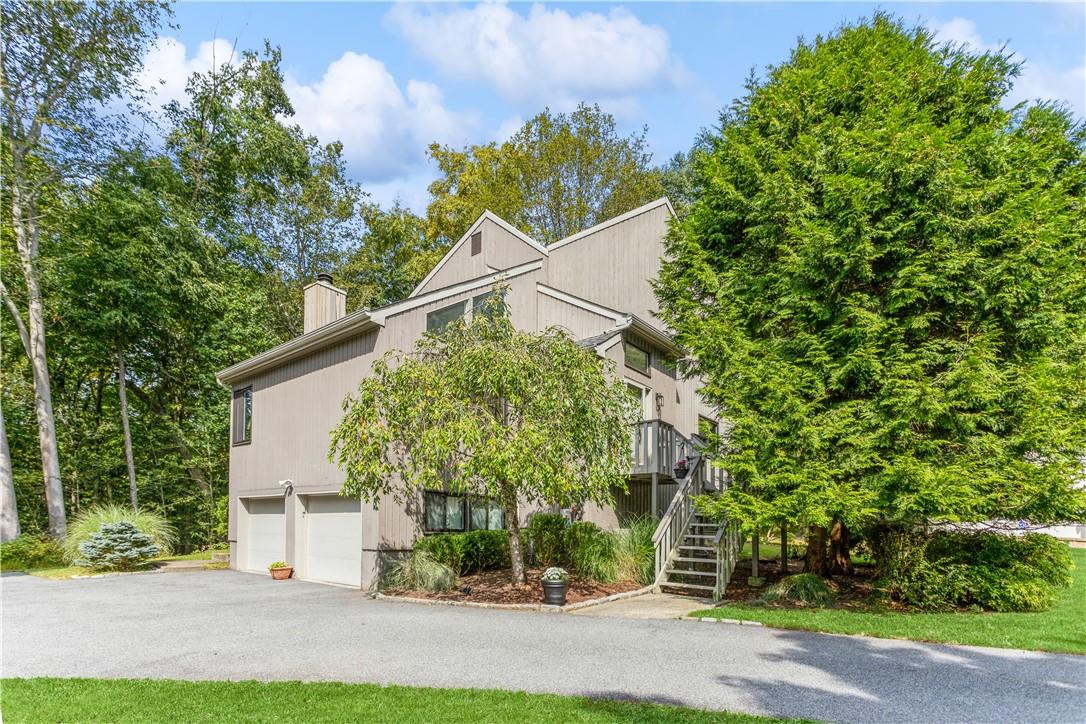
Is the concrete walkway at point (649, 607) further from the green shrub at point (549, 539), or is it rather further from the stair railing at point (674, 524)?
the green shrub at point (549, 539)

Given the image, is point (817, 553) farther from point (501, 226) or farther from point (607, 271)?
point (501, 226)

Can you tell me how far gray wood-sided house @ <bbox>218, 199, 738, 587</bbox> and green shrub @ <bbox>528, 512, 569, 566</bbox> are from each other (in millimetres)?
762

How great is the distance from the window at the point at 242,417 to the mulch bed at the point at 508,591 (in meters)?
8.30

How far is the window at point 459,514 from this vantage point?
44.3 ft

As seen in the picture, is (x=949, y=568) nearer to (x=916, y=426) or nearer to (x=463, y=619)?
(x=916, y=426)

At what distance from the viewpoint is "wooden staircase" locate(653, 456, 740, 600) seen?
11.4 m

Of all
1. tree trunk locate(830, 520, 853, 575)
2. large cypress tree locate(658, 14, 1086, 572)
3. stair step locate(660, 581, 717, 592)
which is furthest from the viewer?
tree trunk locate(830, 520, 853, 575)

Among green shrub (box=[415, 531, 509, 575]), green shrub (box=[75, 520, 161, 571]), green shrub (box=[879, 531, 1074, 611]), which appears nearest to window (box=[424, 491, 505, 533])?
green shrub (box=[415, 531, 509, 575])

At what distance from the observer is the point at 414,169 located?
1254 inches

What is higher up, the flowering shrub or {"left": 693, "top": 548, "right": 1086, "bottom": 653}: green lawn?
the flowering shrub

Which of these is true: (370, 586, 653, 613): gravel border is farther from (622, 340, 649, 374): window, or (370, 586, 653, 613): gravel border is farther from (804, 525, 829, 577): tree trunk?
(622, 340, 649, 374): window

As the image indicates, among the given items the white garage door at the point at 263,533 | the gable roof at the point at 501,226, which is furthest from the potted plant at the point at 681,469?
the white garage door at the point at 263,533

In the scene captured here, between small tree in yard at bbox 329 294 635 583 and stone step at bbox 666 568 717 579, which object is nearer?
small tree in yard at bbox 329 294 635 583

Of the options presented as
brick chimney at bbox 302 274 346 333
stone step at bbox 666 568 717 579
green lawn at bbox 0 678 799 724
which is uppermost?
brick chimney at bbox 302 274 346 333
